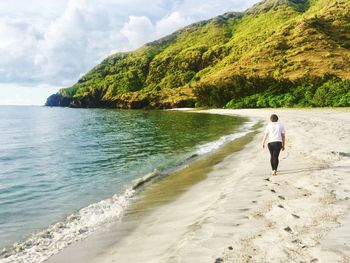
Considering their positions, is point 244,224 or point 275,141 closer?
point 244,224

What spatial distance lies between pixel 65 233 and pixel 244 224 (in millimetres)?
5615

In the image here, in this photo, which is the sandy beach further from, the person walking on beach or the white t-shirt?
the white t-shirt

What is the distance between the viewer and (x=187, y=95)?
579ft

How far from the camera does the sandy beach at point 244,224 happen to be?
27.7 ft

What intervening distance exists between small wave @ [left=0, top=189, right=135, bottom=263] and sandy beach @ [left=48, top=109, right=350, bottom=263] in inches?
22.9

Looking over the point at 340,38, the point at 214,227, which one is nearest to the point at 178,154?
the point at 214,227

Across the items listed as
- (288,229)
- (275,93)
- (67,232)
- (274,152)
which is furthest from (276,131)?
(275,93)

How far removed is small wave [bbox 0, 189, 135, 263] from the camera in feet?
34.6

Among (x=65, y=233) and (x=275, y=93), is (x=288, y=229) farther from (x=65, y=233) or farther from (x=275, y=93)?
(x=275, y=93)

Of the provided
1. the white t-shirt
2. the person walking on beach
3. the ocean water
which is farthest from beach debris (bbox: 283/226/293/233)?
the white t-shirt

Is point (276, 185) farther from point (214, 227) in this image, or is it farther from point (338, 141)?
point (338, 141)

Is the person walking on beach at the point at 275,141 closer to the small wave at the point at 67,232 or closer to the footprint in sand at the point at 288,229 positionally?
the small wave at the point at 67,232

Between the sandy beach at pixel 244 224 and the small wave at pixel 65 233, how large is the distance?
580 millimetres

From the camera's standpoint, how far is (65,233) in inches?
481
